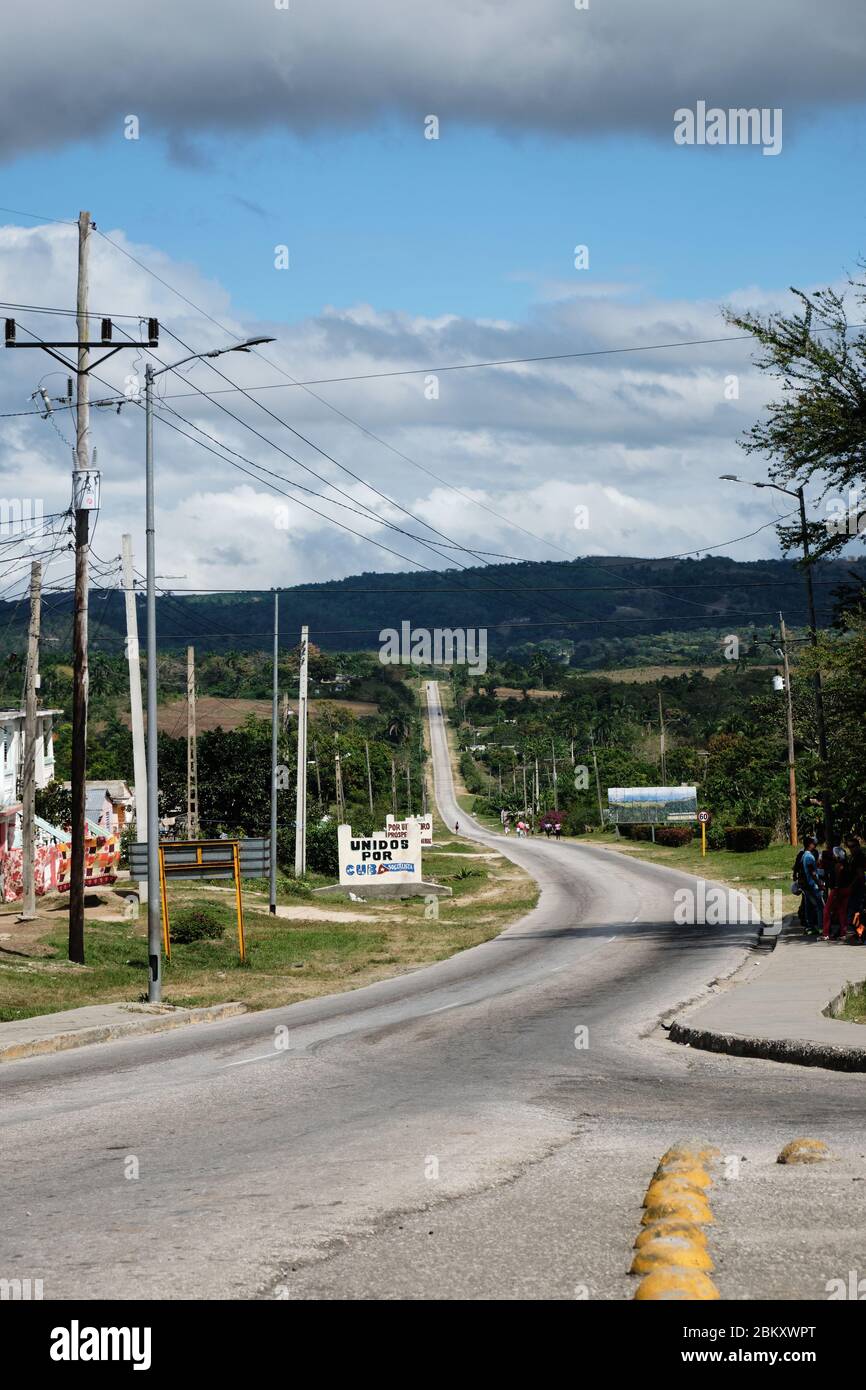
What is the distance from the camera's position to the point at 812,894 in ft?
99.3

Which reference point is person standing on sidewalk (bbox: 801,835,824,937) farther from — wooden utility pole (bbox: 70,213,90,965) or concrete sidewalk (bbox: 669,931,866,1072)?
wooden utility pole (bbox: 70,213,90,965)

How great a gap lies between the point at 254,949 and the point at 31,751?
9090 mm

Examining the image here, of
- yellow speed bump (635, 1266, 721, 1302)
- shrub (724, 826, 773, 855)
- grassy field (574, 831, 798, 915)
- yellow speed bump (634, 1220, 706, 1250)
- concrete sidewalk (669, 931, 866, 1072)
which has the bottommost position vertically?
grassy field (574, 831, 798, 915)

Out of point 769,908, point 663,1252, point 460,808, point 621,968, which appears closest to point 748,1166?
point 663,1252

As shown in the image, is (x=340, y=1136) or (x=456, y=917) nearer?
(x=340, y=1136)

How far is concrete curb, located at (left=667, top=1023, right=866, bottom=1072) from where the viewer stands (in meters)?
13.3

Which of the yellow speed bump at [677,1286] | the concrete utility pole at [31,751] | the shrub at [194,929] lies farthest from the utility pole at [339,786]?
→ the yellow speed bump at [677,1286]

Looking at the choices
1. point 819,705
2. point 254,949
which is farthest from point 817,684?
point 254,949

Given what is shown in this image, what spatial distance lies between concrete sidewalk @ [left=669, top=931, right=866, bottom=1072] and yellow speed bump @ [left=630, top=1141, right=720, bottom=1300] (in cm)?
505

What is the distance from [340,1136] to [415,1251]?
364 centimetres

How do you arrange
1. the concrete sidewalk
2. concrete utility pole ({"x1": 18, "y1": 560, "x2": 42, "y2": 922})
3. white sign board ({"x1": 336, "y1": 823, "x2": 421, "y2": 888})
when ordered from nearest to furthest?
the concrete sidewalk
concrete utility pole ({"x1": 18, "y1": 560, "x2": 42, "y2": 922})
white sign board ({"x1": 336, "y1": 823, "x2": 421, "y2": 888})

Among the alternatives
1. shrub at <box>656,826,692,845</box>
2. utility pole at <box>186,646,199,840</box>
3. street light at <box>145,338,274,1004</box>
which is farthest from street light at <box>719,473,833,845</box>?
shrub at <box>656,826,692,845</box>
